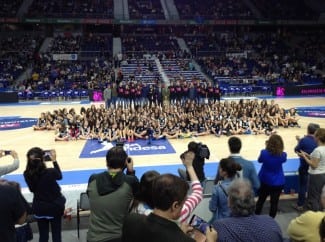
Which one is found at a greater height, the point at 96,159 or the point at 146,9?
the point at 146,9

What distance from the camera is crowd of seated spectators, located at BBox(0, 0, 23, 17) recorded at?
40.1 metres

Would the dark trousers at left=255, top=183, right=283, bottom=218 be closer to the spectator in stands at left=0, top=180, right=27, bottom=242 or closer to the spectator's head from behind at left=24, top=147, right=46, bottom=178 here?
the spectator's head from behind at left=24, top=147, right=46, bottom=178

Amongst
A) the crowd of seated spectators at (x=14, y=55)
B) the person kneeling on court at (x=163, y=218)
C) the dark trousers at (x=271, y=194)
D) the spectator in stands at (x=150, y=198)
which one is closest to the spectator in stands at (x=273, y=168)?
the dark trousers at (x=271, y=194)

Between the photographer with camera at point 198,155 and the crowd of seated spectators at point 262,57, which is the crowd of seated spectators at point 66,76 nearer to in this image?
the crowd of seated spectators at point 262,57

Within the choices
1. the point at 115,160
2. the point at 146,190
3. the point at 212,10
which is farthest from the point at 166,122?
the point at 212,10

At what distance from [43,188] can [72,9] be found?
134 feet

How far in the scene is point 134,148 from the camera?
13391mm

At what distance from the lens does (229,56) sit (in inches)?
1500

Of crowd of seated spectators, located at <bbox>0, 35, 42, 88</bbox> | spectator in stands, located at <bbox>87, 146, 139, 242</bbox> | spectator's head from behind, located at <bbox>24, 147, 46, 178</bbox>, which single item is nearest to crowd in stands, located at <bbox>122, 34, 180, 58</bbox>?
crowd of seated spectators, located at <bbox>0, 35, 42, 88</bbox>

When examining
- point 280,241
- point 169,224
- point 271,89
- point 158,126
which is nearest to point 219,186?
point 280,241

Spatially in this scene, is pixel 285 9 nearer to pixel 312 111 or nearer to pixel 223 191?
pixel 312 111

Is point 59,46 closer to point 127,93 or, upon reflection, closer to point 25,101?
point 25,101

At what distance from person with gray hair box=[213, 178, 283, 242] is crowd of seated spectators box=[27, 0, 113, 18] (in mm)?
40323

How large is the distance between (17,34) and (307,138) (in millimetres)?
41075
